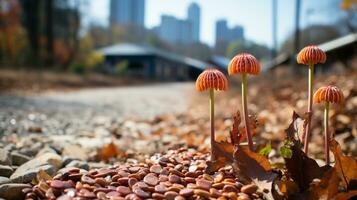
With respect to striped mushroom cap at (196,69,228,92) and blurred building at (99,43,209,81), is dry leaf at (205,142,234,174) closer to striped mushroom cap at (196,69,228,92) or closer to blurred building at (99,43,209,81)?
striped mushroom cap at (196,69,228,92)

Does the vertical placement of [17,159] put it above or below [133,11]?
below

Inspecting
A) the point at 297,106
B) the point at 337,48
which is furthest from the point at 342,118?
the point at 337,48

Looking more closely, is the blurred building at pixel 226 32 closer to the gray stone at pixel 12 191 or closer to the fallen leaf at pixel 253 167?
the fallen leaf at pixel 253 167

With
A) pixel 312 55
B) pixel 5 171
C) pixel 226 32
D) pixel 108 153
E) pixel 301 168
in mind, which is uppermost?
pixel 226 32

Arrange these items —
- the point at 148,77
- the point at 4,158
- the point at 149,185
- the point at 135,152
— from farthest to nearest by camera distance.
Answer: the point at 148,77 → the point at 135,152 → the point at 4,158 → the point at 149,185

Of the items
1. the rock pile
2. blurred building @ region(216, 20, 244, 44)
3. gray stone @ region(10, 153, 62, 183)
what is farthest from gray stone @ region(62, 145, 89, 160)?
blurred building @ region(216, 20, 244, 44)

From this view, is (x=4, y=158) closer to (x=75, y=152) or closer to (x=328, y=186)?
(x=75, y=152)

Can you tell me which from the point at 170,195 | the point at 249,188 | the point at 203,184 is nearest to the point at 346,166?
the point at 249,188
